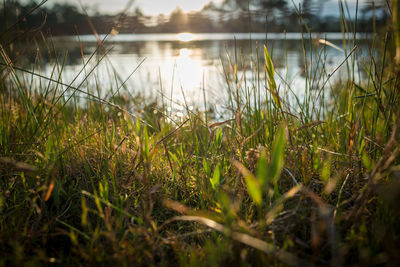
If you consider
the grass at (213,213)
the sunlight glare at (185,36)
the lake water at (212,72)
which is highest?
the sunlight glare at (185,36)

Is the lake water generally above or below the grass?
above

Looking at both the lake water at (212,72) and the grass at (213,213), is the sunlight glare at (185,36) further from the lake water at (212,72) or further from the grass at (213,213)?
the grass at (213,213)

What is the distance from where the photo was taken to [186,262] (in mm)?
689

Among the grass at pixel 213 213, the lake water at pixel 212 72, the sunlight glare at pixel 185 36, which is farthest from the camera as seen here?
the sunlight glare at pixel 185 36

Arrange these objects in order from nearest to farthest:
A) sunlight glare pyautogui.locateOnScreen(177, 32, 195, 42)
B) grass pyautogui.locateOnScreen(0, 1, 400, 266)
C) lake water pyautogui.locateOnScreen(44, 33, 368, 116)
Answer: grass pyautogui.locateOnScreen(0, 1, 400, 266) < lake water pyautogui.locateOnScreen(44, 33, 368, 116) < sunlight glare pyautogui.locateOnScreen(177, 32, 195, 42)

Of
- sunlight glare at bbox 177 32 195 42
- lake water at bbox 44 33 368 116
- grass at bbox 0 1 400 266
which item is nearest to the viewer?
grass at bbox 0 1 400 266

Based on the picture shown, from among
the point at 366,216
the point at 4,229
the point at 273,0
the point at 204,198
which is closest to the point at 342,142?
the point at 366,216

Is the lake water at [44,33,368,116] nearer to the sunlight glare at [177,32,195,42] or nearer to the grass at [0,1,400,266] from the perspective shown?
the grass at [0,1,400,266]

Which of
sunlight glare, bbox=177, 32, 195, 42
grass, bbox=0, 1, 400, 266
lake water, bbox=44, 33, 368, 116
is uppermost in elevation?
sunlight glare, bbox=177, 32, 195, 42

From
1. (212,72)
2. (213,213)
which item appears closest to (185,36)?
(212,72)

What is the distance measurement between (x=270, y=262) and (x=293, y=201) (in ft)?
0.74

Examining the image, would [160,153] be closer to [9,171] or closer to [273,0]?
[9,171]

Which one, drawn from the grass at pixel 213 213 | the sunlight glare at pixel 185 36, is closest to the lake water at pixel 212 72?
the grass at pixel 213 213

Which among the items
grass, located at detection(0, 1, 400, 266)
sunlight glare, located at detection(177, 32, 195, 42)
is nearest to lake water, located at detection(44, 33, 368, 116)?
grass, located at detection(0, 1, 400, 266)
